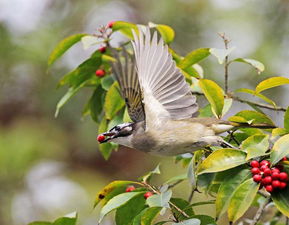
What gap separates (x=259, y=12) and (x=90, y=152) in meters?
1.87

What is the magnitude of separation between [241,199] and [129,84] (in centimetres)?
76

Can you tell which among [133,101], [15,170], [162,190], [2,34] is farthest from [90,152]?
[162,190]

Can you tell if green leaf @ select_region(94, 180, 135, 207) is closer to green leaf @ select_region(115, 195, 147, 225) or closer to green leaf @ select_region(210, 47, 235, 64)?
Result: green leaf @ select_region(115, 195, 147, 225)

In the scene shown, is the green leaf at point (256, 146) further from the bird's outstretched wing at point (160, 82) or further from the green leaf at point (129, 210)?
the bird's outstretched wing at point (160, 82)

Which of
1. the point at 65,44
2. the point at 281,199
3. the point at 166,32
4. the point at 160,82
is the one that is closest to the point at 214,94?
the point at 160,82

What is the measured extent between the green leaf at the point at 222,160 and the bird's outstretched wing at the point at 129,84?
1.95 ft

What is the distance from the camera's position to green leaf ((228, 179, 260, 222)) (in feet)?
5.72

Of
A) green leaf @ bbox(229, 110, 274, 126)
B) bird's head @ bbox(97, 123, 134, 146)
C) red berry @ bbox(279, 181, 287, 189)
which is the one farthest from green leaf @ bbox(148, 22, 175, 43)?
red berry @ bbox(279, 181, 287, 189)

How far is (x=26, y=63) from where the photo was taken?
Answer: 5.38m

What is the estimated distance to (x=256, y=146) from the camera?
6.00 feet

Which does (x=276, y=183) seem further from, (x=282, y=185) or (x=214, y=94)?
(x=214, y=94)

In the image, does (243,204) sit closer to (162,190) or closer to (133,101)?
(162,190)

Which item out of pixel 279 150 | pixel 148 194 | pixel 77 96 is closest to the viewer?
pixel 279 150

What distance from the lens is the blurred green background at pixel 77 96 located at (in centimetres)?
503
